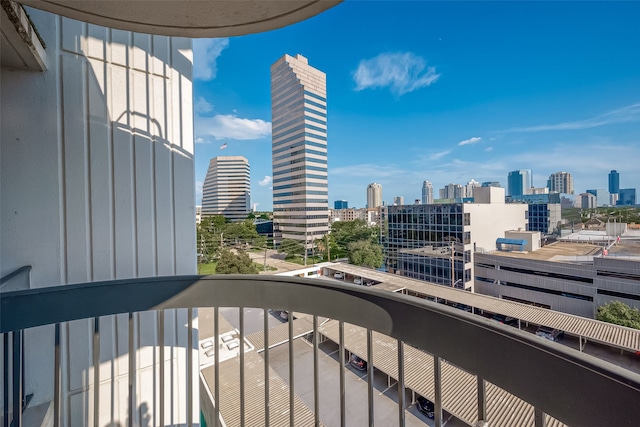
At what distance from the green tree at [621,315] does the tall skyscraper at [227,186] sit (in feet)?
125

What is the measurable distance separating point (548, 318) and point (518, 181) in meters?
31.2

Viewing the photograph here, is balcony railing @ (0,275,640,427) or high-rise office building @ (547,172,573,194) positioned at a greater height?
high-rise office building @ (547,172,573,194)

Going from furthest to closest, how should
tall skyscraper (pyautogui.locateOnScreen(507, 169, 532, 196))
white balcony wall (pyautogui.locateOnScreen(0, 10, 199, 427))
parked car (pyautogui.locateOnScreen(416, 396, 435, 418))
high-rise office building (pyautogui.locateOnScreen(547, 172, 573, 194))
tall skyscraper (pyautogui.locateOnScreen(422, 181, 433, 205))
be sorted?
tall skyscraper (pyautogui.locateOnScreen(422, 181, 433, 205)) → tall skyscraper (pyautogui.locateOnScreen(507, 169, 532, 196)) → high-rise office building (pyautogui.locateOnScreen(547, 172, 573, 194)) → parked car (pyautogui.locateOnScreen(416, 396, 435, 418)) → white balcony wall (pyautogui.locateOnScreen(0, 10, 199, 427))

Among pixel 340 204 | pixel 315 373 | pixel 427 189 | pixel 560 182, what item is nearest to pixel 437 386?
pixel 315 373

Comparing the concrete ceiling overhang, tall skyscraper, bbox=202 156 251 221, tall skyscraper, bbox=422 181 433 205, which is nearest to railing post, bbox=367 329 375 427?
the concrete ceiling overhang

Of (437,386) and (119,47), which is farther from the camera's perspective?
(119,47)

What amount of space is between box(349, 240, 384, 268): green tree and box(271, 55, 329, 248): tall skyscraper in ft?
28.6

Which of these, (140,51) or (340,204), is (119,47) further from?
(340,204)

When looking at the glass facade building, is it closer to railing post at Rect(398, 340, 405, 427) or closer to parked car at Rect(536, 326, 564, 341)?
parked car at Rect(536, 326, 564, 341)

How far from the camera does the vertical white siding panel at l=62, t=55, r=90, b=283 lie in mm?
1284

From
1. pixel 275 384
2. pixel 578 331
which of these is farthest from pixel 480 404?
pixel 578 331

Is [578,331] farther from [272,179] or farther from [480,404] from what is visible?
[272,179]

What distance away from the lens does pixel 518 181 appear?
31.1 metres

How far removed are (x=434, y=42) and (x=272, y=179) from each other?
2056 cm
